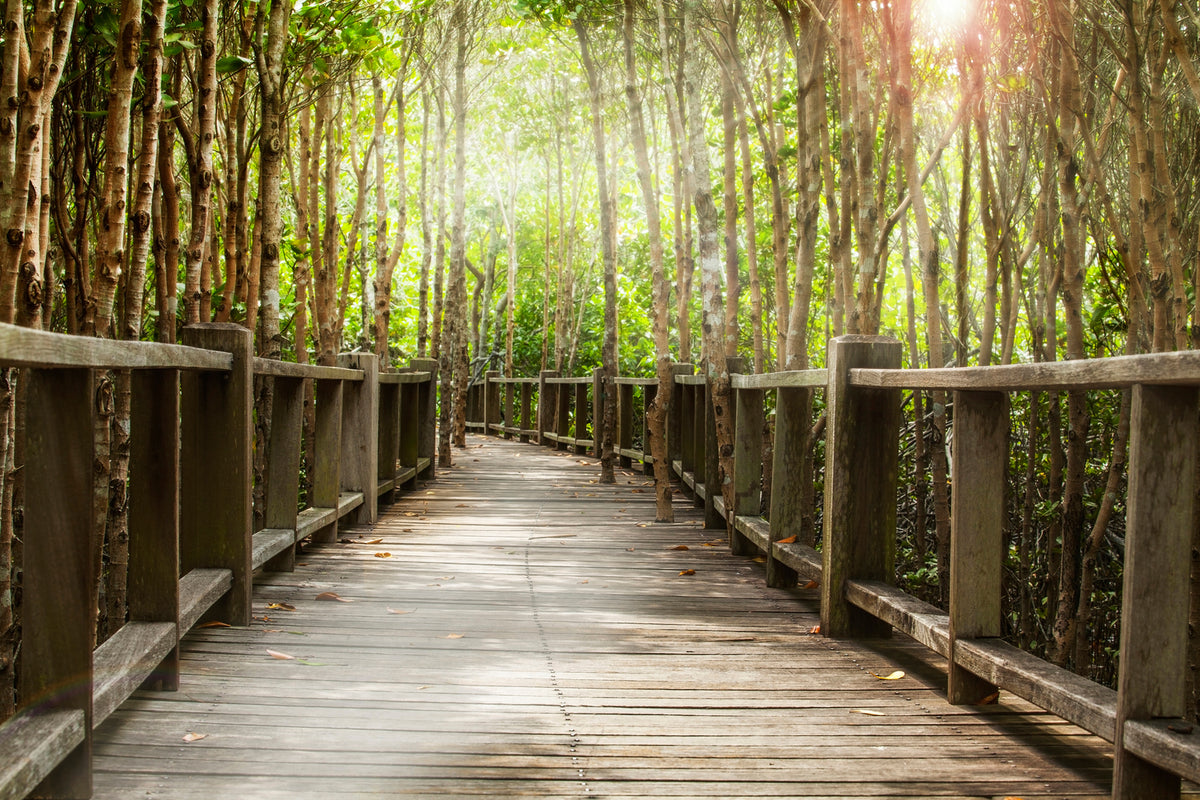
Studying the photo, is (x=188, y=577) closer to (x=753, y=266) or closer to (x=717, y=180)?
(x=753, y=266)

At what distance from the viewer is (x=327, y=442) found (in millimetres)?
4844

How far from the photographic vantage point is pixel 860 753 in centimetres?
234

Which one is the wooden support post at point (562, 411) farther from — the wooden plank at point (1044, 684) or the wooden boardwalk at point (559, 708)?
the wooden plank at point (1044, 684)

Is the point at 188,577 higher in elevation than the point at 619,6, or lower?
lower

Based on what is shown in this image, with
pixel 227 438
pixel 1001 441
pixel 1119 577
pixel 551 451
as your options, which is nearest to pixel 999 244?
pixel 1119 577

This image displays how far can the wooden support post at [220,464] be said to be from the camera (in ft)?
10.6

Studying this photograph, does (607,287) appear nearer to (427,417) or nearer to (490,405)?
(427,417)

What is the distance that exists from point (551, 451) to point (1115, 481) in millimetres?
9340

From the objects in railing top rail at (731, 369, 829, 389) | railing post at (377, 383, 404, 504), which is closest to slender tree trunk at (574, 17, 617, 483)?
railing post at (377, 383, 404, 504)

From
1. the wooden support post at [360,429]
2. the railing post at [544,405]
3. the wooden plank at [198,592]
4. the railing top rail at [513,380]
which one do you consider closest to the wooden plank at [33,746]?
the wooden plank at [198,592]

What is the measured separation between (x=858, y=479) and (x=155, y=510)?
216 centimetres

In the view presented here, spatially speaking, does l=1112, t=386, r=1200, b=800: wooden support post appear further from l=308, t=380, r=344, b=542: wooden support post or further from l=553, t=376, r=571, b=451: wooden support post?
l=553, t=376, r=571, b=451: wooden support post

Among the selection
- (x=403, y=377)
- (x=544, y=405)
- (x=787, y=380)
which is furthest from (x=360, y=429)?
(x=544, y=405)

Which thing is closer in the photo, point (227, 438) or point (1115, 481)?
point (227, 438)
